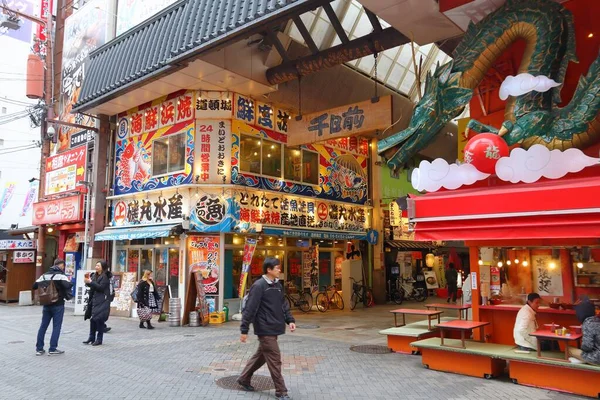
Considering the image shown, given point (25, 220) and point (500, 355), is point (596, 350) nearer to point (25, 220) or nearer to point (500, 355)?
point (500, 355)

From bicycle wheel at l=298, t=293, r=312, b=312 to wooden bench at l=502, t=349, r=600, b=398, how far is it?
406 inches

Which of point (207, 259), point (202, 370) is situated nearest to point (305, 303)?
point (207, 259)

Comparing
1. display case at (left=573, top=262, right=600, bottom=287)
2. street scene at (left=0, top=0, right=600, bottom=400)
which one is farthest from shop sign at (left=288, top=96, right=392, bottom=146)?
display case at (left=573, top=262, right=600, bottom=287)

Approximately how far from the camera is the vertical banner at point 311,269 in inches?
714

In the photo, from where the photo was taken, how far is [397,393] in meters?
6.83

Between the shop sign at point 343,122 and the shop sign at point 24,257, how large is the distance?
14110 millimetres

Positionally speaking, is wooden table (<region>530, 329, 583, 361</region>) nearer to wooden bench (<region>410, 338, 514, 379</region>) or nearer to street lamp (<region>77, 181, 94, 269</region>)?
wooden bench (<region>410, 338, 514, 379</region>)

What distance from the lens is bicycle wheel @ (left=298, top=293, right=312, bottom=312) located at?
56.7ft

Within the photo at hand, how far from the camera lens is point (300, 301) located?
17.5 meters

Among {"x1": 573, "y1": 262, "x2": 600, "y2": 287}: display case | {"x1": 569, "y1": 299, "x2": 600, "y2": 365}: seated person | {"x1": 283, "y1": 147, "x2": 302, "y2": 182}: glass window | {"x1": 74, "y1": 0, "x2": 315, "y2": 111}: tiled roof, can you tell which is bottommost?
{"x1": 569, "y1": 299, "x2": 600, "y2": 365}: seated person

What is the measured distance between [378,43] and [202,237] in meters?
7.73

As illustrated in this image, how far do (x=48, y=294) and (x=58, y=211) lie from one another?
1181 cm

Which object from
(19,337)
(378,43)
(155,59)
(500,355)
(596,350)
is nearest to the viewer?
(596,350)

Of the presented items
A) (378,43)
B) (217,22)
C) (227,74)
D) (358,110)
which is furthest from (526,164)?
(227,74)
